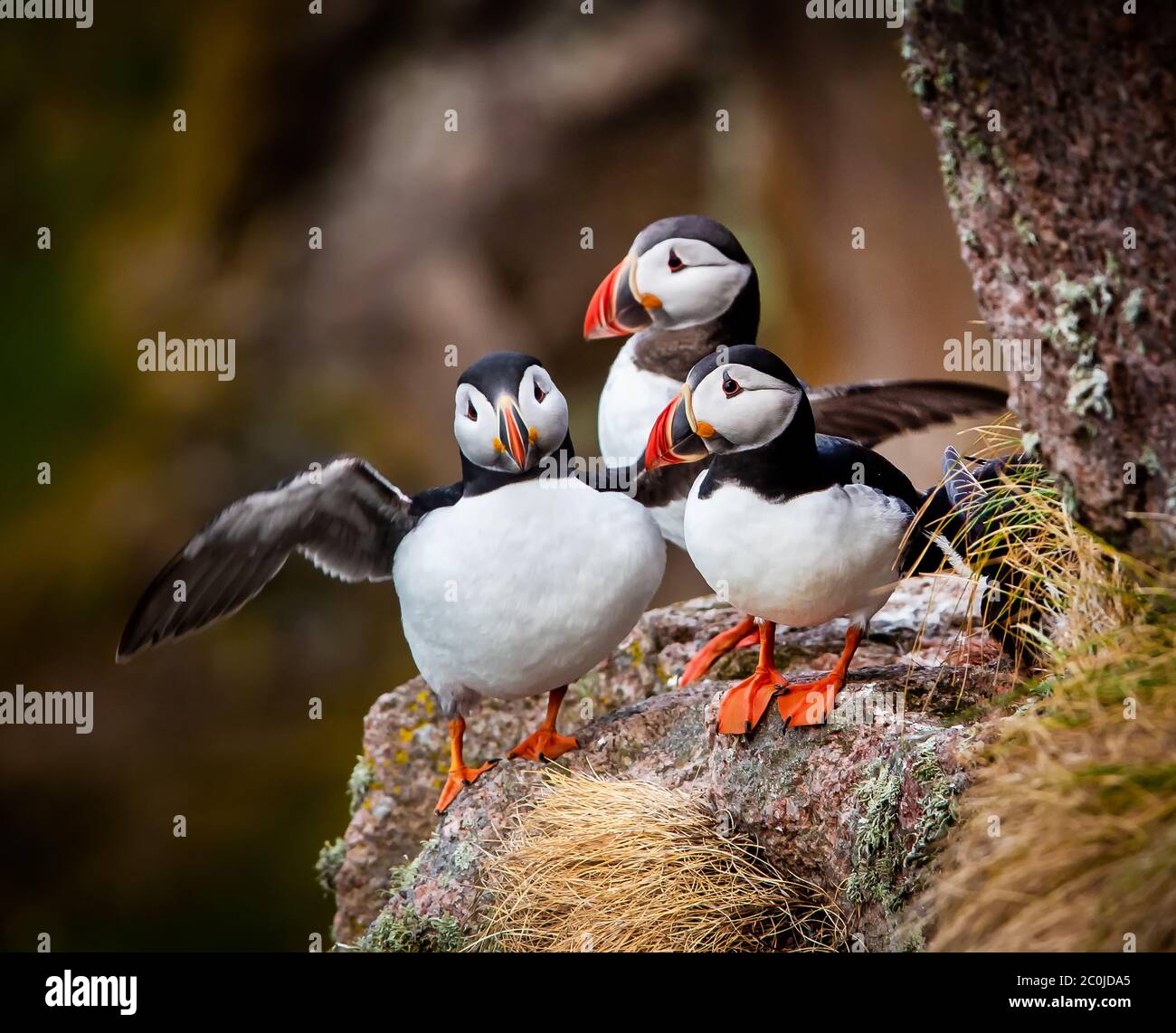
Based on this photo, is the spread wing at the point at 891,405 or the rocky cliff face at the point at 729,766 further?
the spread wing at the point at 891,405

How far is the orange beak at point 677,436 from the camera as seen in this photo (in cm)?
274

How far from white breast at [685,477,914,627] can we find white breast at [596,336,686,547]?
85 centimetres

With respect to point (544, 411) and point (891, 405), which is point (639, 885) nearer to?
point (544, 411)

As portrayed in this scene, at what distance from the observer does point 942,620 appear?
12.6 ft

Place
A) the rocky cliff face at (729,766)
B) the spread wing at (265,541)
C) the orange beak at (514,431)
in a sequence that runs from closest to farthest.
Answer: the rocky cliff face at (729,766)
the orange beak at (514,431)
the spread wing at (265,541)

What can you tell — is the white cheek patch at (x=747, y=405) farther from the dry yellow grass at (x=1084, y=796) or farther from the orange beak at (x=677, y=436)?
the dry yellow grass at (x=1084, y=796)

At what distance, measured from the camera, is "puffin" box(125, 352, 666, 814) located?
9.84 feet

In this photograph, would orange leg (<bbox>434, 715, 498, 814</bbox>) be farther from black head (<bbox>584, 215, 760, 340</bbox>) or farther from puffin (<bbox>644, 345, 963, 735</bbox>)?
black head (<bbox>584, 215, 760, 340</bbox>)

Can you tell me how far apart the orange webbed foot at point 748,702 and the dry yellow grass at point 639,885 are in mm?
202

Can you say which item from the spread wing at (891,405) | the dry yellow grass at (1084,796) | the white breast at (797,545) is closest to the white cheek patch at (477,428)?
the white breast at (797,545)

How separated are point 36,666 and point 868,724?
5.77 meters

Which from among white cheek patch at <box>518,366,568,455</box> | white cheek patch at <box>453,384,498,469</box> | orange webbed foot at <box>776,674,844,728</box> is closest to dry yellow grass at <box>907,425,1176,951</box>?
orange webbed foot at <box>776,674,844,728</box>

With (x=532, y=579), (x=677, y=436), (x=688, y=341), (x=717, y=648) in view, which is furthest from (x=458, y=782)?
(x=688, y=341)

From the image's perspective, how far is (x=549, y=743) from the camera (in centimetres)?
342
